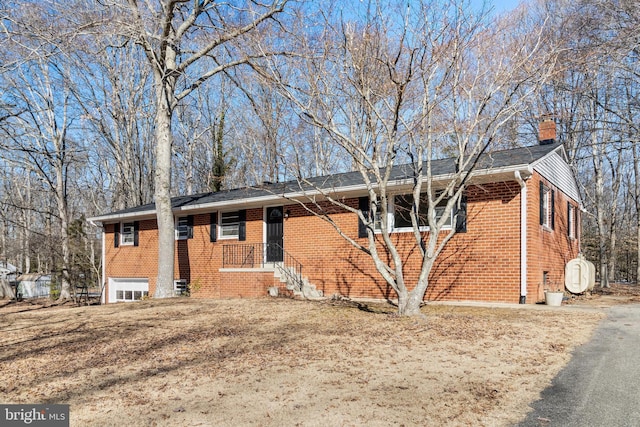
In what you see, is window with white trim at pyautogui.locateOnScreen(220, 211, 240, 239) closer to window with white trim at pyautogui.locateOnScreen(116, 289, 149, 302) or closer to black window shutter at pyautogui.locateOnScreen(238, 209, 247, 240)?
black window shutter at pyautogui.locateOnScreen(238, 209, 247, 240)

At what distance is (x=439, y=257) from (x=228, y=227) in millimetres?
7679

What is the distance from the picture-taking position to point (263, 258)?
14805mm

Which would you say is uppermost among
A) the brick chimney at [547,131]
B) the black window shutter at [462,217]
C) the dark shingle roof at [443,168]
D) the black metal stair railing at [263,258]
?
the brick chimney at [547,131]

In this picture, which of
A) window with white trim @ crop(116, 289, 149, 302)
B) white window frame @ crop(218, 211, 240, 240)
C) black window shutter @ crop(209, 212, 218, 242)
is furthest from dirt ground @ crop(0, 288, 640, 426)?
window with white trim @ crop(116, 289, 149, 302)

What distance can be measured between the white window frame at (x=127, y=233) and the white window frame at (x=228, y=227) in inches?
196

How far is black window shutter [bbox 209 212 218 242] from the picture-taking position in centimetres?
1619

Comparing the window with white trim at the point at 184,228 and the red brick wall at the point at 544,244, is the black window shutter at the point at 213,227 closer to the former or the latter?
the window with white trim at the point at 184,228

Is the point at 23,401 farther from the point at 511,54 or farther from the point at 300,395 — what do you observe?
the point at 511,54

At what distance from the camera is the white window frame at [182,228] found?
677 inches

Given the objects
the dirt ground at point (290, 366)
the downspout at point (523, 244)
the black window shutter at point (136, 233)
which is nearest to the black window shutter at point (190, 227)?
the black window shutter at point (136, 233)

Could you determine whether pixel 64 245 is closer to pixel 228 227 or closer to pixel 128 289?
pixel 128 289

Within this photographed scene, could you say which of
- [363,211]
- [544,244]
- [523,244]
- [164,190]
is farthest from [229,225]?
[544,244]

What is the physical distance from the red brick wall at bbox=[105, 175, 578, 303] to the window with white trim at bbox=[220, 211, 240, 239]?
26 centimetres

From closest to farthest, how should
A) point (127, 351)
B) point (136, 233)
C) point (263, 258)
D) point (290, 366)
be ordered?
point (290, 366) < point (127, 351) < point (263, 258) < point (136, 233)
